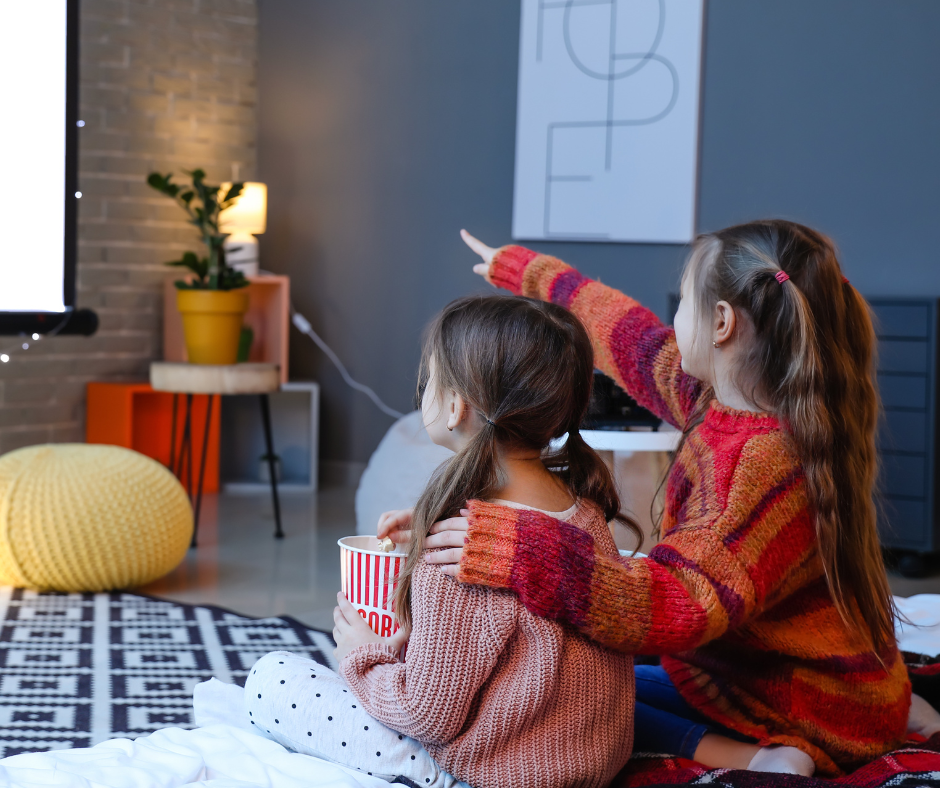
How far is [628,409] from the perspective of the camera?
6.76ft

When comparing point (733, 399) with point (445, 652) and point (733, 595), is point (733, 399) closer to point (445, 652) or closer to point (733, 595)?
point (733, 595)

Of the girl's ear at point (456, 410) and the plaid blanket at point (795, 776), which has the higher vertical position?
the girl's ear at point (456, 410)

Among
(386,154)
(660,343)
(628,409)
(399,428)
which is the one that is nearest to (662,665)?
(660,343)

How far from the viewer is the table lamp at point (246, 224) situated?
3951 millimetres

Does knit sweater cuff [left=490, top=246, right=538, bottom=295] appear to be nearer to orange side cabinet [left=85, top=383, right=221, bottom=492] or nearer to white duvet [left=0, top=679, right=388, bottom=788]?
white duvet [left=0, top=679, right=388, bottom=788]

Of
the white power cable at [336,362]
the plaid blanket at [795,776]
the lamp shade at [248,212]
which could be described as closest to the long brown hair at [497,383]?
the plaid blanket at [795,776]

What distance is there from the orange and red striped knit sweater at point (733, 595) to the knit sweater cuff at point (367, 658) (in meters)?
0.14

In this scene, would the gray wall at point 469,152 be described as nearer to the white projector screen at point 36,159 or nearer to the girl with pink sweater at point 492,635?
the white projector screen at point 36,159

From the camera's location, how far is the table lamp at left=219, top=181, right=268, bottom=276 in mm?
3951

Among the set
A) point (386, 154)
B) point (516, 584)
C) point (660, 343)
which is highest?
point (386, 154)

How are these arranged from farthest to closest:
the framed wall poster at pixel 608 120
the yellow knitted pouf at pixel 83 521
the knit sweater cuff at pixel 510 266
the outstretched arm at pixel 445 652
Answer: the framed wall poster at pixel 608 120 < the yellow knitted pouf at pixel 83 521 < the knit sweater cuff at pixel 510 266 < the outstretched arm at pixel 445 652

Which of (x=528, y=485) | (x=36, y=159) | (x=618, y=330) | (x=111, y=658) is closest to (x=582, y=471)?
(x=528, y=485)

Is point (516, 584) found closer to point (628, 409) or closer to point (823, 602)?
point (823, 602)

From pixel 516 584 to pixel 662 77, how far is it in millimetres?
3030
